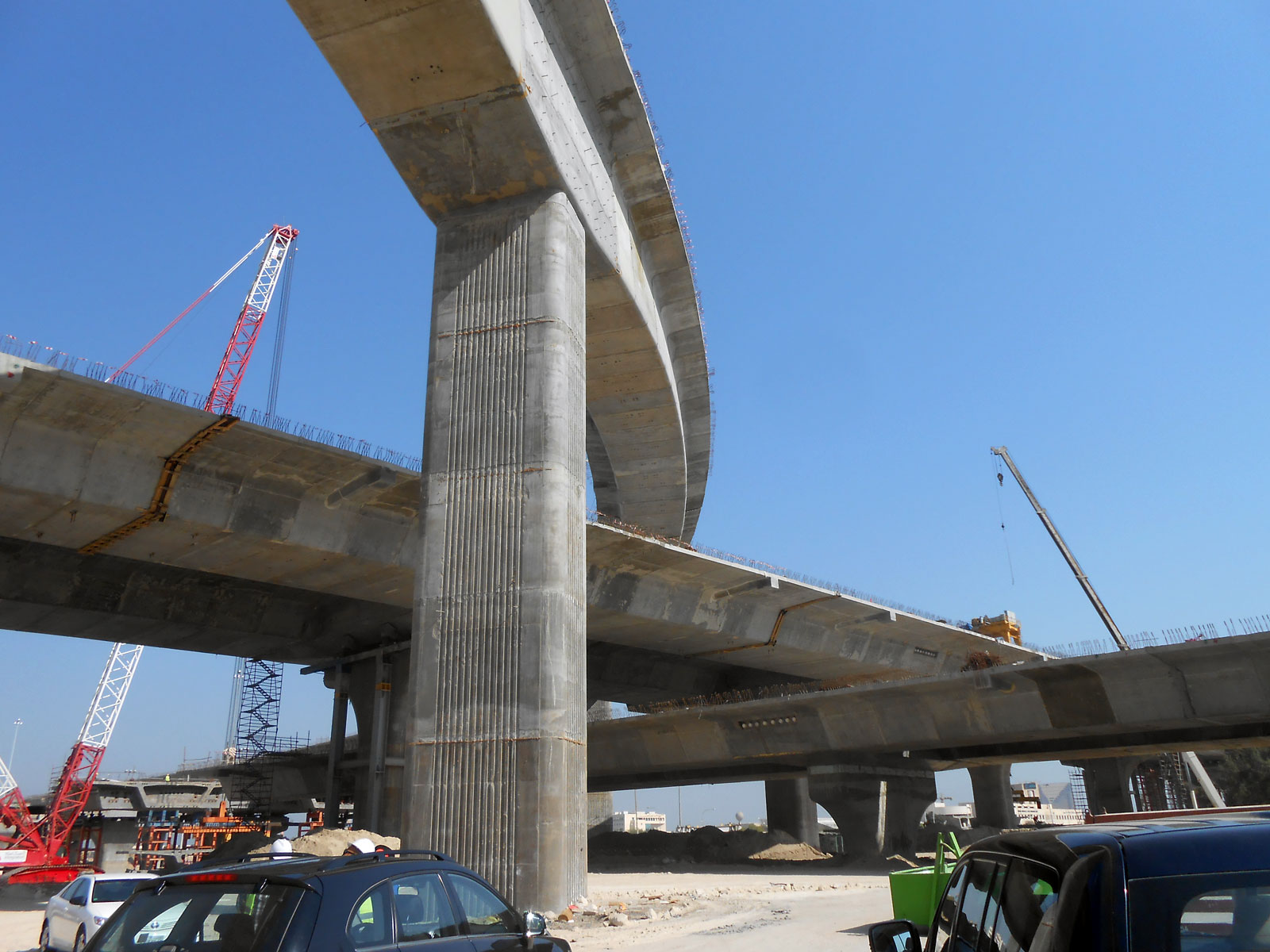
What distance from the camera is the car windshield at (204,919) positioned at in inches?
202

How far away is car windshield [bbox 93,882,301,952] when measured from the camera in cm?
514

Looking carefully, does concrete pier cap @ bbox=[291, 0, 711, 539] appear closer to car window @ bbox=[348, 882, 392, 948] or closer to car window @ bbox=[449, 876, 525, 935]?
car window @ bbox=[449, 876, 525, 935]

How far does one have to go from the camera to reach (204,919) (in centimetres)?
526

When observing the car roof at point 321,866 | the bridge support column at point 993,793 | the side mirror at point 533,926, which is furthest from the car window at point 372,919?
the bridge support column at point 993,793

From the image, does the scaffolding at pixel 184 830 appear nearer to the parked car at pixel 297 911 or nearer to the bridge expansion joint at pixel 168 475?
the bridge expansion joint at pixel 168 475

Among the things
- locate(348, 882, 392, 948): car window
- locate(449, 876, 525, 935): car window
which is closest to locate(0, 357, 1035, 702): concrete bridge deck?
locate(449, 876, 525, 935): car window

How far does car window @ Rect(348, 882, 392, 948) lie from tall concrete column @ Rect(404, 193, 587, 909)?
13.3 meters

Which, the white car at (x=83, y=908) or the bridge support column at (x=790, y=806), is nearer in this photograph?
the white car at (x=83, y=908)

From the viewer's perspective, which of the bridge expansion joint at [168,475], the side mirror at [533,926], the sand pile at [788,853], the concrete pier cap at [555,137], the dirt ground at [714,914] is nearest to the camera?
the side mirror at [533,926]

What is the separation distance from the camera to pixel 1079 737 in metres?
35.9

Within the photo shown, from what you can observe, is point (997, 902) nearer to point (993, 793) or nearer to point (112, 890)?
point (112, 890)

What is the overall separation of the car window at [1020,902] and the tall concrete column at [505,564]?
53.2 feet

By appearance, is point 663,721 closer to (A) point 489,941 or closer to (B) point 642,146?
(B) point 642,146

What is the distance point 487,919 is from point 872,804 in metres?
33.5
